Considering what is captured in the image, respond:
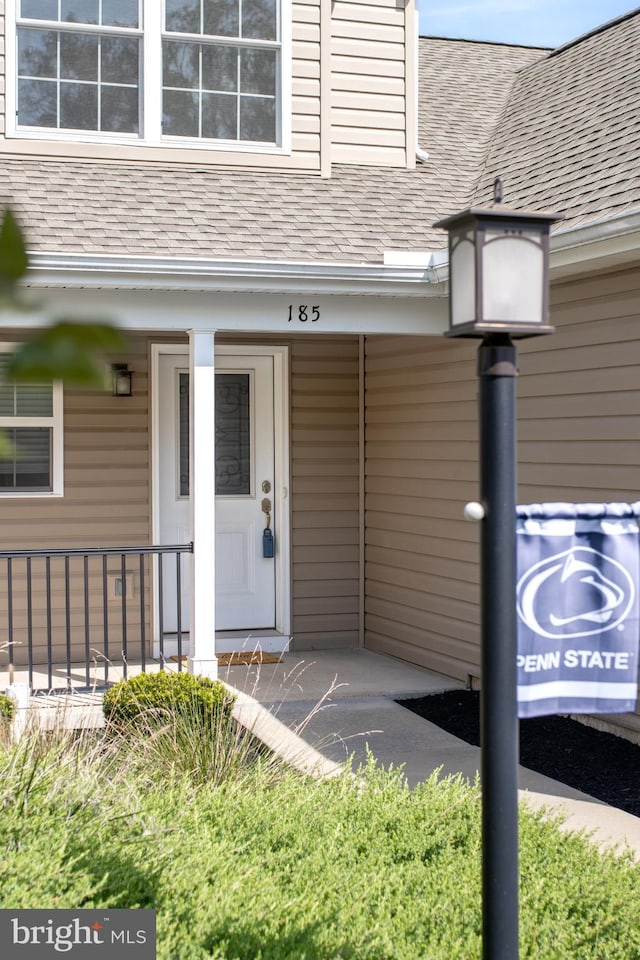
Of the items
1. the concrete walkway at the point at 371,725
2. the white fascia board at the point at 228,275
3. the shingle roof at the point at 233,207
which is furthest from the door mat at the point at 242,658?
the shingle roof at the point at 233,207

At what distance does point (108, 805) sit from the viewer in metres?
4.16

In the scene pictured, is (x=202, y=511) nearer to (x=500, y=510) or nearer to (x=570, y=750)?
(x=570, y=750)

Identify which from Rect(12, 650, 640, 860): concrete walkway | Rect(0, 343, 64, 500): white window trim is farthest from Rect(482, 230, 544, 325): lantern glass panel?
Rect(0, 343, 64, 500): white window trim

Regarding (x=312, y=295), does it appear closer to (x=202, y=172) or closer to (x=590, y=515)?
(x=202, y=172)

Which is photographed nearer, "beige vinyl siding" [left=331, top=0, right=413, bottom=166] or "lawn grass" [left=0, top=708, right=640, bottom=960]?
"lawn grass" [left=0, top=708, right=640, bottom=960]

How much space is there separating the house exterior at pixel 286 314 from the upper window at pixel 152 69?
0.6 inches

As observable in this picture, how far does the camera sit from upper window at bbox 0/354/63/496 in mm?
7879

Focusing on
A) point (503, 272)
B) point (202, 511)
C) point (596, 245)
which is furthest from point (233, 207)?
point (503, 272)

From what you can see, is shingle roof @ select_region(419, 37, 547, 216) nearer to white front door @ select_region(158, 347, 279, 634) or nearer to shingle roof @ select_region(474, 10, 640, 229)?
shingle roof @ select_region(474, 10, 640, 229)

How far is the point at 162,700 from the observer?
5.69 meters

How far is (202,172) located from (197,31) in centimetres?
98

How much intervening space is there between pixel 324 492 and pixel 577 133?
10.6ft

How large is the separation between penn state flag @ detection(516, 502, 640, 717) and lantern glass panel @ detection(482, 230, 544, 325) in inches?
22.5

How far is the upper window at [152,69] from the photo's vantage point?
24.0 ft
